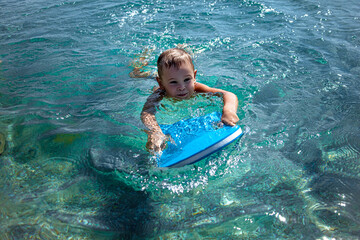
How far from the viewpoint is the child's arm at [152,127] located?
275 centimetres

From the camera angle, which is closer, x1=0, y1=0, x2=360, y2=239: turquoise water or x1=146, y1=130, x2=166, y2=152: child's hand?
x1=0, y1=0, x2=360, y2=239: turquoise water

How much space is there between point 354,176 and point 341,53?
2.98 m

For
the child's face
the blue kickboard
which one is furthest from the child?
the blue kickboard

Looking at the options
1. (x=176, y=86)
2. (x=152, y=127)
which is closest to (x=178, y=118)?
(x=176, y=86)

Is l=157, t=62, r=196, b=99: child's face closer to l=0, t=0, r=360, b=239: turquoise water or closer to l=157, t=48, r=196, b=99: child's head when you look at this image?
l=157, t=48, r=196, b=99: child's head

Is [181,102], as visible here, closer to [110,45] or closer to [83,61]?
[83,61]

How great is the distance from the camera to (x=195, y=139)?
2682 mm

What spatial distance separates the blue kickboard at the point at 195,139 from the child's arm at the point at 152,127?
3.2 inches

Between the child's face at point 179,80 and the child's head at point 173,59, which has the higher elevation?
the child's head at point 173,59

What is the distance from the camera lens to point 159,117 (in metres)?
3.44

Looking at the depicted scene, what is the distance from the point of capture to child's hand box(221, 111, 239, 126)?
2.87 metres

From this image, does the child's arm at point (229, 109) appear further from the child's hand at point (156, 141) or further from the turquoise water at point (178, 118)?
the child's hand at point (156, 141)

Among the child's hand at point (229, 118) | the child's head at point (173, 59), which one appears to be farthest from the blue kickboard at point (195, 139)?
the child's head at point (173, 59)

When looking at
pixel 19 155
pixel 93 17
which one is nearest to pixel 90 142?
pixel 19 155
